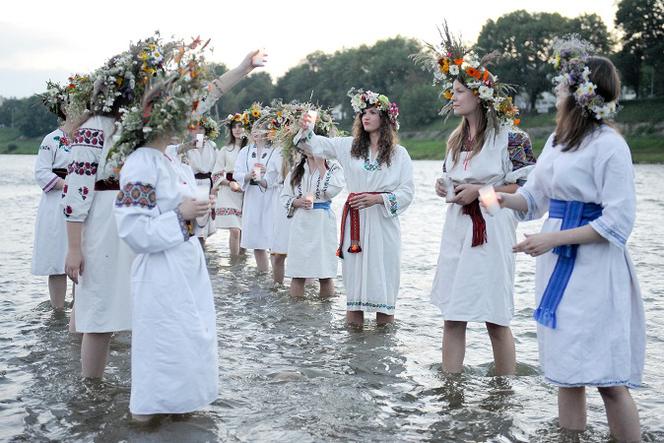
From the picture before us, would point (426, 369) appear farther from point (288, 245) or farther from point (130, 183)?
point (288, 245)

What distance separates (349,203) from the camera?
794 cm

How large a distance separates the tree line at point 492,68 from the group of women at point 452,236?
4500 centimetres

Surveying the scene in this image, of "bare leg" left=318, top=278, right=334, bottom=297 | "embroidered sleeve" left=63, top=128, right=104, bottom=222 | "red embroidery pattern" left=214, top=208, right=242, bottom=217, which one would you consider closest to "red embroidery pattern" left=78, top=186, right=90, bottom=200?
"embroidered sleeve" left=63, top=128, right=104, bottom=222

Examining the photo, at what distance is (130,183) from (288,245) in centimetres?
561

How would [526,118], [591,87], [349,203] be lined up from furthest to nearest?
[526,118]
[349,203]
[591,87]

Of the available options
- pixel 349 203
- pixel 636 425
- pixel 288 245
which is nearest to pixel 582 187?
pixel 636 425

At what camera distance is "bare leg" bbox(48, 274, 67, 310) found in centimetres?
889

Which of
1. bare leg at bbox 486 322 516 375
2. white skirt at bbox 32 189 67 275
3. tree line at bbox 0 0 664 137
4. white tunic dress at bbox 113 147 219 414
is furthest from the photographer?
tree line at bbox 0 0 664 137

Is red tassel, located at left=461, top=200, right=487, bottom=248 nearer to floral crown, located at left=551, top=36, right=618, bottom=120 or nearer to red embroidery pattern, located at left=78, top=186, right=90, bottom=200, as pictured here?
floral crown, located at left=551, top=36, right=618, bottom=120

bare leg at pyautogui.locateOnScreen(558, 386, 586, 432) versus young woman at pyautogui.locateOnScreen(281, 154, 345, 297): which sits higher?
young woman at pyautogui.locateOnScreen(281, 154, 345, 297)

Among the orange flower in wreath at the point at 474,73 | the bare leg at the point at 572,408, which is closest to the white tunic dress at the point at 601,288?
the bare leg at the point at 572,408

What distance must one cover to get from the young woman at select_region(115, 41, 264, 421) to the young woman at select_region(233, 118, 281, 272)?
22.6ft

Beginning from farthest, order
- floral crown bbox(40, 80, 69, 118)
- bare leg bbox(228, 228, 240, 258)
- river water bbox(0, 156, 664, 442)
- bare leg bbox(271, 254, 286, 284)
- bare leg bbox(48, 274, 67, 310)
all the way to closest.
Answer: bare leg bbox(228, 228, 240, 258), bare leg bbox(271, 254, 286, 284), bare leg bbox(48, 274, 67, 310), floral crown bbox(40, 80, 69, 118), river water bbox(0, 156, 664, 442)

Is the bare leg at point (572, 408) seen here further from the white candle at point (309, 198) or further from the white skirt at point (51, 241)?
the white skirt at point (51, 241)
